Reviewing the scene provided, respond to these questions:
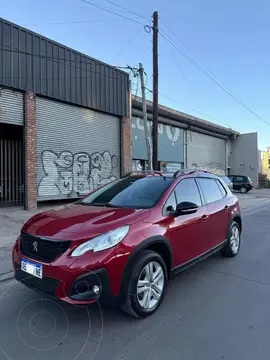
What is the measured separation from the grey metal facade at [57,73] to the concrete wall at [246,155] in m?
22.6

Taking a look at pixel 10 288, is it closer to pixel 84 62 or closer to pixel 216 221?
pixel 216 221

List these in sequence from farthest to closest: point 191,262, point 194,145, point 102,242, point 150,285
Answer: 1. point 194,145
2. point 191,262
3. point 150,285
4. point 102,242

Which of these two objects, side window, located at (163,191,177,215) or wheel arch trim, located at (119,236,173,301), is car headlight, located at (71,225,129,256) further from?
side window, located at (163,191,177,215)

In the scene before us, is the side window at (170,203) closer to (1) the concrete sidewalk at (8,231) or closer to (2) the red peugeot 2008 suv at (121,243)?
(2) the red peugeot 2008 suv at (121,243)

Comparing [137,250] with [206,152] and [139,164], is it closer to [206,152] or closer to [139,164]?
[139,164]

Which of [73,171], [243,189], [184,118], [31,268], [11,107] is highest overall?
[184,118]

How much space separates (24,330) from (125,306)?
1094 mm

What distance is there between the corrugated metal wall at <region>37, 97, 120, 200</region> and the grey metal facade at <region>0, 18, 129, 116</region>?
1.82 ft

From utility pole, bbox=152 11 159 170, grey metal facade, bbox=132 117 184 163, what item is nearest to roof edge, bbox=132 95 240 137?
grey metal facade, bbox=132 117 184 163

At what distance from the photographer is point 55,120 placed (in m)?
13.3

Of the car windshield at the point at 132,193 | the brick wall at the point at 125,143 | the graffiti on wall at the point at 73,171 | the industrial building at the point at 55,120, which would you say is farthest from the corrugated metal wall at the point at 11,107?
the car windshield at the point at 132,193

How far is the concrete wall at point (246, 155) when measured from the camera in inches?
1369

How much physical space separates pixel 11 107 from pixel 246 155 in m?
29.2

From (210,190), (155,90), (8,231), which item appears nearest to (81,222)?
(210,190)
